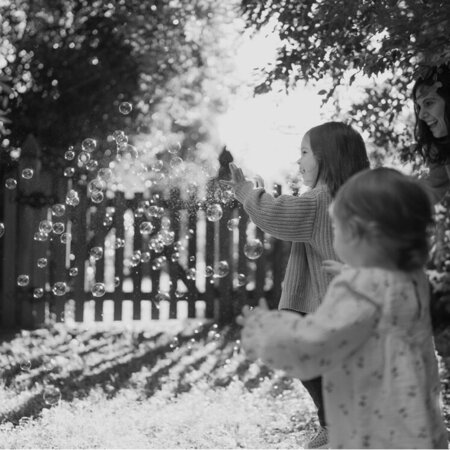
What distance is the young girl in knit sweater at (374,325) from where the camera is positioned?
2.01m

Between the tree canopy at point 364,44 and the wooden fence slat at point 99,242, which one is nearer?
the tree canopy at point 364,44

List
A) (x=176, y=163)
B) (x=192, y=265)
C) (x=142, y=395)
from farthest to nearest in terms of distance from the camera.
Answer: (x=192, y=265) → (x=142, y=395) → (x=176, y=163)

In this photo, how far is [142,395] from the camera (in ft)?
18.0

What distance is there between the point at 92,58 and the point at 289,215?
821 centimetres

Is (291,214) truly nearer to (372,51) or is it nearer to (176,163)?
(372,51)

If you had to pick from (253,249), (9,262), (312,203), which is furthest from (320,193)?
(9,262)

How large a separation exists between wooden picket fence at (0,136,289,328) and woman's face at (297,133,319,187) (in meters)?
4.37

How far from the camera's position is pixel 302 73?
15.8 ft

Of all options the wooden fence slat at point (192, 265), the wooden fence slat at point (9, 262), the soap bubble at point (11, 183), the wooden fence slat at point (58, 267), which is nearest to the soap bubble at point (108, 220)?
the wooden fence slat at point (58, 267)

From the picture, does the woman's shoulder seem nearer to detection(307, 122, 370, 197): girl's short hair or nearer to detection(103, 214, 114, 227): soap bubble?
detection(307, 122, 370, 197): girl's short hair

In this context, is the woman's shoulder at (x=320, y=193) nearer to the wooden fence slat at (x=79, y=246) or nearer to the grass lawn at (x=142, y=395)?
the grass lawn at (x=142, y=395)

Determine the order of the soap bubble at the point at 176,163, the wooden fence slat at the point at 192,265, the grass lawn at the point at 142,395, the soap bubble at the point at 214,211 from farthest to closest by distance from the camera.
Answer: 1. the wooden fence slat at the point at 192,265
2. the soap bubble at the point at 176,163
3. the soap bubble at the point at 214,211
4. the grass lawn at the point at 142,395

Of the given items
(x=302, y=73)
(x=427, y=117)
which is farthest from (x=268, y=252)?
(x=427, y=117)

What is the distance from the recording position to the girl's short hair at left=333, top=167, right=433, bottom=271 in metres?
2.04
